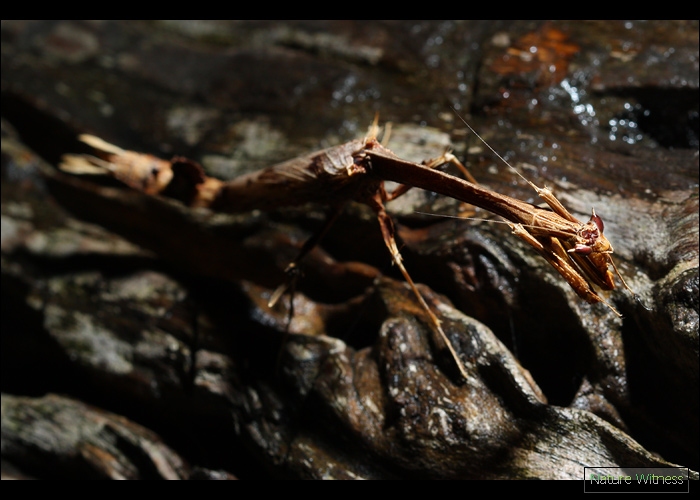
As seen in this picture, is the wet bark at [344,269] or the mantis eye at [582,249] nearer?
Answer: the mantis eye at [582,249]

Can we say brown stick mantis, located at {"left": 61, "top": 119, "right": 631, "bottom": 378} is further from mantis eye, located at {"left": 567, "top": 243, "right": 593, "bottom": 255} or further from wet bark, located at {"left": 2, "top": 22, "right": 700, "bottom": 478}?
wet bark, located at {"left": 2, "top": 22, "right": 700, "bottom": 478}

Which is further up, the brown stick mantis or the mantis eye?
the brown stick mantis

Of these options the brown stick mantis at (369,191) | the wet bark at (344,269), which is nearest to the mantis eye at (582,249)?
the brown stick mantis at (369,191)

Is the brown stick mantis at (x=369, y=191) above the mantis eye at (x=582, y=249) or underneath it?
above

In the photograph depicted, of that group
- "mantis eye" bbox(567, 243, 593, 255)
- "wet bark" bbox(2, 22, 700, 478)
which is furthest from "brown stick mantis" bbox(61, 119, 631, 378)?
"wet bark" bbox(2, 22, 700, 478)

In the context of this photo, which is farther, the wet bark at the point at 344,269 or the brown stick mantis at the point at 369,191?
the wet bark at the point at 344,269

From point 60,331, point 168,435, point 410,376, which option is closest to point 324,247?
point 410,376

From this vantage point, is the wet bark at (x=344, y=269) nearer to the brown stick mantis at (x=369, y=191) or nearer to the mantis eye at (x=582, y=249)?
the brown stick mantis at (x=369, y=191)

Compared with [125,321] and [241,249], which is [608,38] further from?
[125,321]
